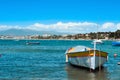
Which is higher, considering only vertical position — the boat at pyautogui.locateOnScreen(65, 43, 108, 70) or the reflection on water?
the boat at pyautogui.locateOnScreen(65, 43, 108, 70)

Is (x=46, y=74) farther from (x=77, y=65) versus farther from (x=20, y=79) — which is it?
(x=77, y=65)

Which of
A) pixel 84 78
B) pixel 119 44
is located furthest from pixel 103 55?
pixel 119 44

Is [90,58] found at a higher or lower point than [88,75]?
higher

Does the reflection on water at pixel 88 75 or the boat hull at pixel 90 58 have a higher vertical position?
the boat hull at pixel 90 58

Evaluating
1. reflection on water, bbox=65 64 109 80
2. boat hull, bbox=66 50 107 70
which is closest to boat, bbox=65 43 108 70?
boat hull, bbox=66 50 107 70

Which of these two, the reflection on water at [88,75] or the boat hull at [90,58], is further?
the boat hull at [90,58]

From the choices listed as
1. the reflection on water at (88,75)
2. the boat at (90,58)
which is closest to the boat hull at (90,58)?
the boat at (90,58)

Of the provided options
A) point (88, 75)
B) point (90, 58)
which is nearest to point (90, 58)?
point (90, 58)

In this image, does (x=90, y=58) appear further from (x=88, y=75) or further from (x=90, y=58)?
(x=88, y=75)

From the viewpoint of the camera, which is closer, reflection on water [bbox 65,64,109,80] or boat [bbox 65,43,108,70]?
reflection on water [bbox 65,64,109,80]

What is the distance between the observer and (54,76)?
1442 inches

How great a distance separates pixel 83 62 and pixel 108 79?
7.64 m

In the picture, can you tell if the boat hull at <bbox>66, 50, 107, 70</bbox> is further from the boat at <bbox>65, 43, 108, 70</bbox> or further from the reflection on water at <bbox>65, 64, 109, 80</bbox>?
the reflection on water at <bbox>65, 64, 109, 80</bbox>

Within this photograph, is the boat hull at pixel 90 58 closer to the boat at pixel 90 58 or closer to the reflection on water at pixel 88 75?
the boat at pixel 90 58
